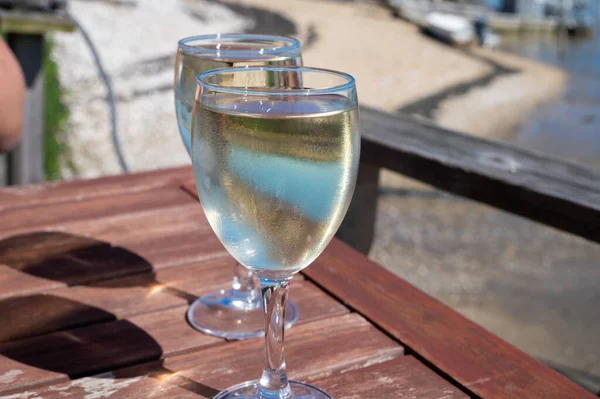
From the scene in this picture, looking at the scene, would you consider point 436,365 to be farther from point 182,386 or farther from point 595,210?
point 595,210

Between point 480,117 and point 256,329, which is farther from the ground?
point 256,329

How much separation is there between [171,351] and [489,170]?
103 centimetres

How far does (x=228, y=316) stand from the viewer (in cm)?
91

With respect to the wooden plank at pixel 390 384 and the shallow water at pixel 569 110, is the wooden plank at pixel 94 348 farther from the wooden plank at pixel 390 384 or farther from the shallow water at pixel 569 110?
the shallow water at pixel 569 110

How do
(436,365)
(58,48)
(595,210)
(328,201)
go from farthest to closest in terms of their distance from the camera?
(58,48) < (595,210) < (436,365) < (328,201)

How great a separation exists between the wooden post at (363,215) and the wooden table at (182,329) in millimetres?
1119

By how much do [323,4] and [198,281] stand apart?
20477 millimetres

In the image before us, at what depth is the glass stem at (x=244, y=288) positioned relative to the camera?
97 cm

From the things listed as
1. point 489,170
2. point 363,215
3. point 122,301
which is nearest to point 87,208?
point 122,301

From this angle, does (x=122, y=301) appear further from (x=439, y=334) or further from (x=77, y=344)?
(x=439, y=334)

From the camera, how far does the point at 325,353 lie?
32.3 inches

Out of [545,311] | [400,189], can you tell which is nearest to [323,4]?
[400,189]

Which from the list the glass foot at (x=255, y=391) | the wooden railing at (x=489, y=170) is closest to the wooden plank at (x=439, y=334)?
the glass foot at (x=255, y=391)

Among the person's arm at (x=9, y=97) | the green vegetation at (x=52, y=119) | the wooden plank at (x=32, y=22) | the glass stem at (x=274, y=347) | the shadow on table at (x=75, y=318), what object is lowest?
the green vegetation at (x=52, y=119)
